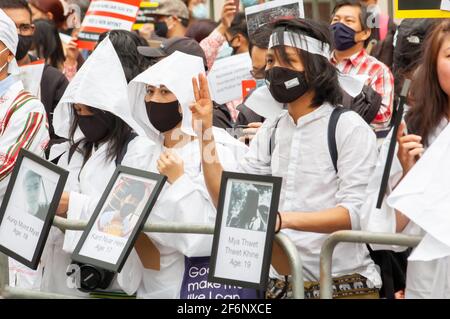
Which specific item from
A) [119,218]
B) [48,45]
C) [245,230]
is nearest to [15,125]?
[119,218]

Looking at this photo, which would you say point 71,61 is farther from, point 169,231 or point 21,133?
point 169,231

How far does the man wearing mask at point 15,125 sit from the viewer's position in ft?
18.3

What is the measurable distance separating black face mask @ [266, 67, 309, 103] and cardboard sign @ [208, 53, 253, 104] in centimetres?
249

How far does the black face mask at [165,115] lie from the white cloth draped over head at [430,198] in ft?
4.85

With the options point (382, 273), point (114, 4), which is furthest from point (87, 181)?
point (114, 4)

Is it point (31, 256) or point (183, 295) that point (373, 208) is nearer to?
point (183, 295)

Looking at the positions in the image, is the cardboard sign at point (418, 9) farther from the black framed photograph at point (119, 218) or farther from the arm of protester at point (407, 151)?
the black framed photograph at point (119, 218)

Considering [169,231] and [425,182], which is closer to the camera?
[425,182]

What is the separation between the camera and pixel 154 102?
16.9 ft

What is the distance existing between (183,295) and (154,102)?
96 centimetres

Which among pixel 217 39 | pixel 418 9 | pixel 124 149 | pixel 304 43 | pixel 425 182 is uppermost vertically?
pixel 418 9

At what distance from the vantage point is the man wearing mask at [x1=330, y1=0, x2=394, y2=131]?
6.59m

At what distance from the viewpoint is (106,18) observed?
27.7ft

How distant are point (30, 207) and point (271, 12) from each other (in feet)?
7.56
